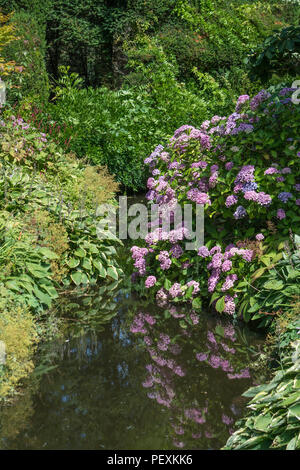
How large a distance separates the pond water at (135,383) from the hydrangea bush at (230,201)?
1.31 feet

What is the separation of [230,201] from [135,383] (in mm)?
1868

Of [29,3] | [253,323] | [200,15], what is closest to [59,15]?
[29,3]

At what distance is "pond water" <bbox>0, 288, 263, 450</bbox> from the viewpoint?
3506 millimetres

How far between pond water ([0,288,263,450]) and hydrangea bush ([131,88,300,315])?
40 centimetres

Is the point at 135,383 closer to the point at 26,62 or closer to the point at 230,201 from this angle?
the point at 230,201

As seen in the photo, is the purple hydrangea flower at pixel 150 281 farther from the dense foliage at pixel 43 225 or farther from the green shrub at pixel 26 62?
the green shrub at pixel 26 62

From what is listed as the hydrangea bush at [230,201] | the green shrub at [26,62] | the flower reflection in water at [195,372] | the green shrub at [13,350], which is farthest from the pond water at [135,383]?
the green shrub at [26,62]

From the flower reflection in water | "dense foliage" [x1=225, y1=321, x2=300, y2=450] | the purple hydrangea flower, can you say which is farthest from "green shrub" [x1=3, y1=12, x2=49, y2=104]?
"dense foliage" [x1=225, y1=321, x2=300, y2=450]

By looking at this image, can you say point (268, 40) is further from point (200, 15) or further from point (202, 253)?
point (200, 15)

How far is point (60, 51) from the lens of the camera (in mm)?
17328

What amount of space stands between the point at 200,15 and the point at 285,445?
14334 millimetres

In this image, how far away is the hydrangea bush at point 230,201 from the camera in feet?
16.6

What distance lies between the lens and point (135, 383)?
4.20m

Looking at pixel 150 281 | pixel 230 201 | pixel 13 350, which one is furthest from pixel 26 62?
pixel 13 350
